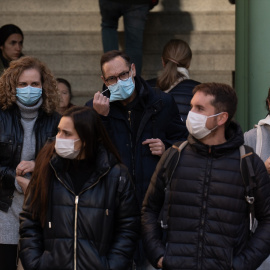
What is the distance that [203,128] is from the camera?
5328mm

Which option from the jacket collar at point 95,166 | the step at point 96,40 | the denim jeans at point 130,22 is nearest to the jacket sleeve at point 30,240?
the jacket collar at point 95,166

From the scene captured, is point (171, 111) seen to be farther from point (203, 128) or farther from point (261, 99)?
point (261, 99)

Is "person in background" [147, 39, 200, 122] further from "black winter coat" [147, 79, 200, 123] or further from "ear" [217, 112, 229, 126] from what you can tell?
"ear" [217, 112, 229, 126]

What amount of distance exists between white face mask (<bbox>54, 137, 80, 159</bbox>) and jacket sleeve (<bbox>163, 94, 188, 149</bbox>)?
1096 millimetres

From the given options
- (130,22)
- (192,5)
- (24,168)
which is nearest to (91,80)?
(130,22)

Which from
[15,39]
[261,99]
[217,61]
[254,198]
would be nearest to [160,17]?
[217,61]

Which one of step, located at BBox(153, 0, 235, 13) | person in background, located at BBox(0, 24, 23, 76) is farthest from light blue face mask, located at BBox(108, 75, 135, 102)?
step, located at BBox(153, 0, 235, 13)

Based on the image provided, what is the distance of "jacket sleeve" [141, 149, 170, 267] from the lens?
5.34 metres

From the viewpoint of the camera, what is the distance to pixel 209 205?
17.2 ft

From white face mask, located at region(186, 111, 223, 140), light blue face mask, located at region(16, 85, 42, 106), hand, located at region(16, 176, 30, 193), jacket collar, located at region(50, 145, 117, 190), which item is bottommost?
hand, located at region(16, 176, 30, 193)

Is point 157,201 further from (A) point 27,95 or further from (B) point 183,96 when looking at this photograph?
(B) point 183,96

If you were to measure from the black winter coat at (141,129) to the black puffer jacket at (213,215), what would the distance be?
759 millimetres

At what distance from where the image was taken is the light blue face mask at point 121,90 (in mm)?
6055

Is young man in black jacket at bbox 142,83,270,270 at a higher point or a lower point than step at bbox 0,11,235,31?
lower
